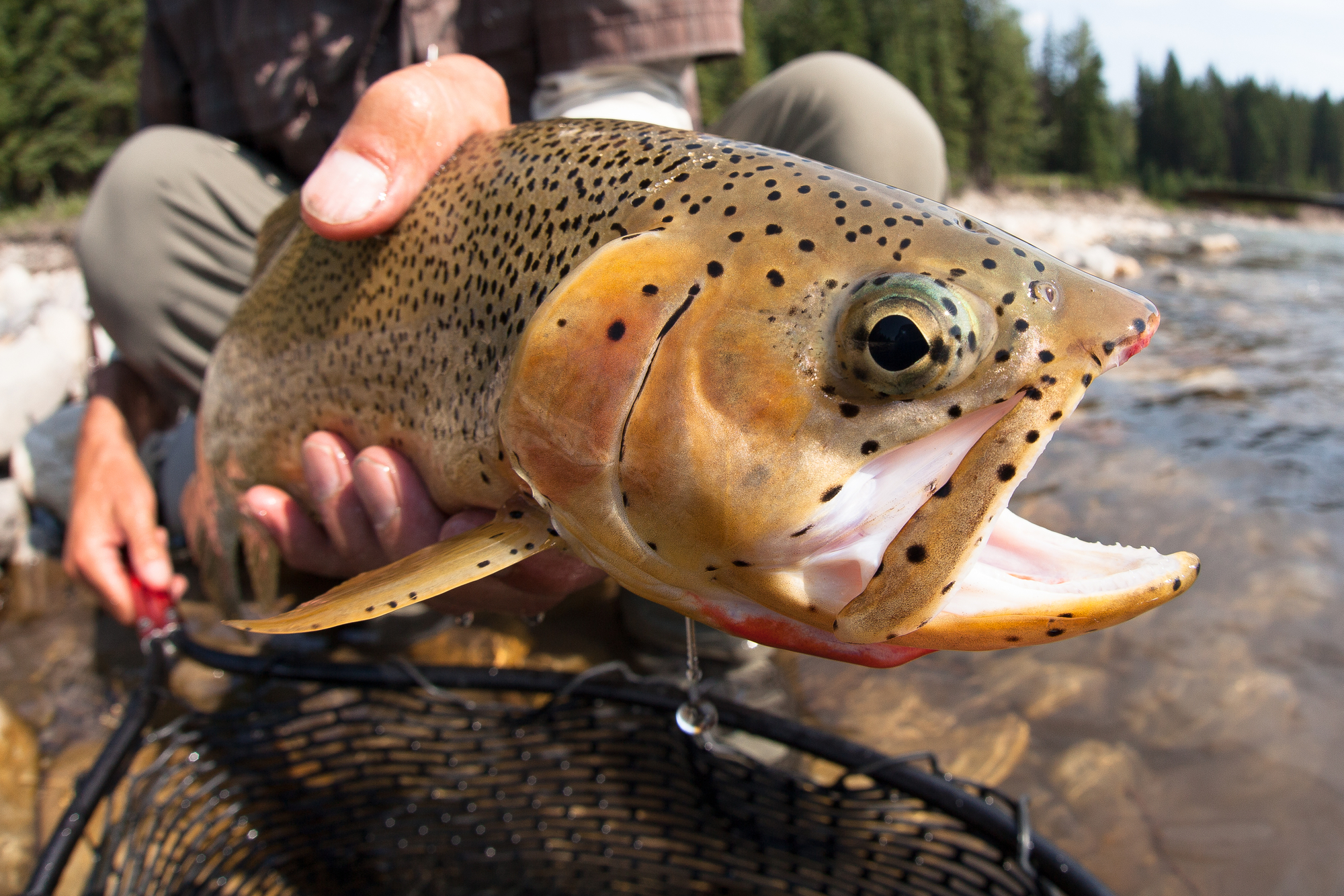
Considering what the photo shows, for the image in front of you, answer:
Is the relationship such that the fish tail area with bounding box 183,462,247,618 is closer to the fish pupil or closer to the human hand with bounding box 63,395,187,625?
the human hand with bounding box 63,395,187,625

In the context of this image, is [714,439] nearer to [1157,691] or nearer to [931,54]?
[1157,691]

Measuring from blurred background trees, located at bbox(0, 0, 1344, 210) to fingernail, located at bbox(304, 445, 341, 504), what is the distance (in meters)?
30.4

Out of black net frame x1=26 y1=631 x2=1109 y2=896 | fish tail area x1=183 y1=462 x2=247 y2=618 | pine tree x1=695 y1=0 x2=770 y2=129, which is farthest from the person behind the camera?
pine tree x1=695 y1=0 x2=770 y2=129

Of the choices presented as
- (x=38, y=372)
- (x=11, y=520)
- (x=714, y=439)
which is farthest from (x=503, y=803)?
(x=38, y=372)

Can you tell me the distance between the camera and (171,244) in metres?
2.63

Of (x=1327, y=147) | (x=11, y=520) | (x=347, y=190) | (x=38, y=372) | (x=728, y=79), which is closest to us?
(x=347, y=190)

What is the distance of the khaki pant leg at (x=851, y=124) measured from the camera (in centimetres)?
240

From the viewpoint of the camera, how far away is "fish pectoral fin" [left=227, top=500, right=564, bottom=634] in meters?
1.18

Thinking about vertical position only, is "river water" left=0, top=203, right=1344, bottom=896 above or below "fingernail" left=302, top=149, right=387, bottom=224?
below

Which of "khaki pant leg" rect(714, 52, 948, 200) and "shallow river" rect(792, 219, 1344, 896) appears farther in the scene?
"khaki pant leg" rect(714, 52, 948, 200)

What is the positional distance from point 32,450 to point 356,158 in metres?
3.22

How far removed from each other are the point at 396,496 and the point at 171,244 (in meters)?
1.64

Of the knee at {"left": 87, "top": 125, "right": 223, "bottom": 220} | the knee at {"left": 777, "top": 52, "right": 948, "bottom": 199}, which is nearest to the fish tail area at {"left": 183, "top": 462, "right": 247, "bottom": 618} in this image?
the knee at {"left": 87, "top": 125, "right": 223, "bottom": 220}

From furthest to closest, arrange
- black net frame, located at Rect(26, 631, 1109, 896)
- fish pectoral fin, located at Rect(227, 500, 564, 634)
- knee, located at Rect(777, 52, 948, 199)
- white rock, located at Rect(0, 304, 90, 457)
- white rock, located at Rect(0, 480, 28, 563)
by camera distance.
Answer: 1. white rock, located at Rect(0, 304, 90, 457)
2. white rock, located at Rect(0, 480, 28, 563)
3. knee, located at Rect(777, 52, 948, 199)
4. black net frame, located at Rect(26, 631, 1109, 896)
5. fish pectoral fin, located at Rect(227, 500, 564, 634)
